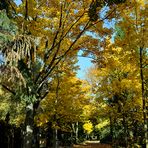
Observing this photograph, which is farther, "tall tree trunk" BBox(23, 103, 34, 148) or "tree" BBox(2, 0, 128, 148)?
"tall tree trunk" BBox(23, 103, 34, 148)

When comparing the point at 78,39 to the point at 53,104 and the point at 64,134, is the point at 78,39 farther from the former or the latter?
the point at 64,134

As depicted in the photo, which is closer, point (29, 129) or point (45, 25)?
point (45, 25)

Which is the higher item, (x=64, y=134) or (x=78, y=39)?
(x=78, y=39)

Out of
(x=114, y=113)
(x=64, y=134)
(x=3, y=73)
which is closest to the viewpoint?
(x=3, y=73)

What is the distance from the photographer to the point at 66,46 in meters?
14.0

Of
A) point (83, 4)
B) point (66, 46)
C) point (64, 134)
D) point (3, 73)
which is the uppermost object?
point (83, 4)

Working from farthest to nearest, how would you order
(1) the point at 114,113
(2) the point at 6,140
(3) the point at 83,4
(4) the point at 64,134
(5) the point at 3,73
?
1. (4) the point at 64,134
2. (1) the point at 114,113
3. (2) the point at 6,140
4. (3) the point at 83,4
5. (5) the point at 3,73

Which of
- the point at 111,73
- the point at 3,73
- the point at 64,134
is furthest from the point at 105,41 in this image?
the point at 64,134

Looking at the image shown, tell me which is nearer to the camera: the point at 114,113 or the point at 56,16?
the point at 56,16

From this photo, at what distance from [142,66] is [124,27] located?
1961mm

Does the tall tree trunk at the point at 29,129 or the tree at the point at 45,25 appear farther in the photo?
the tall tree trunk at the point at 29,129

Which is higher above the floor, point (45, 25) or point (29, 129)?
point (45, 25)

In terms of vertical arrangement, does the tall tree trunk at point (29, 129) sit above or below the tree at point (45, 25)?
below

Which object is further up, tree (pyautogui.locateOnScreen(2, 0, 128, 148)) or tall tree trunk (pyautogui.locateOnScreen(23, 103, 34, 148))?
A: tree (pyautogui.locateOnScreen(2, 0, 128, 148))
